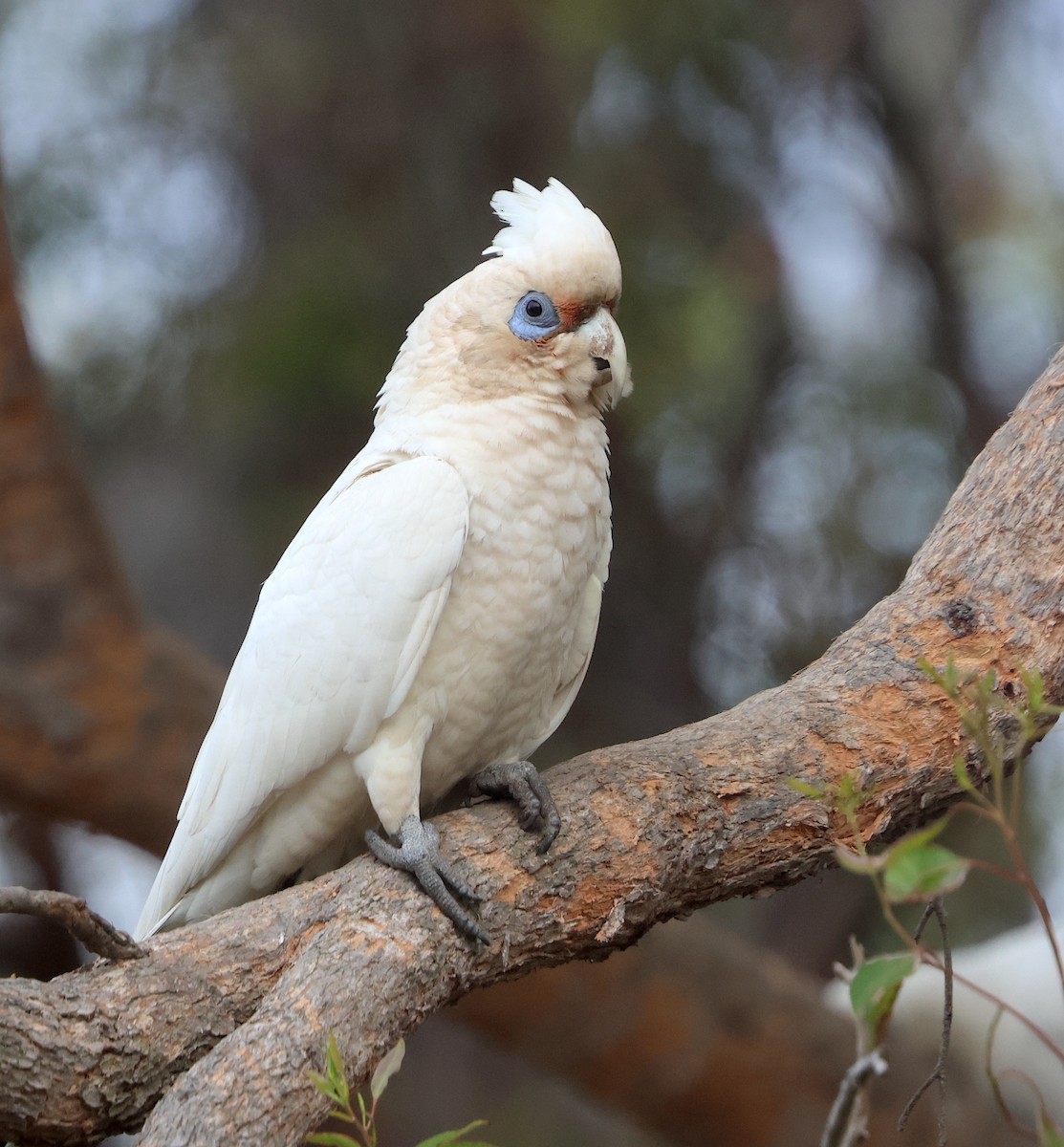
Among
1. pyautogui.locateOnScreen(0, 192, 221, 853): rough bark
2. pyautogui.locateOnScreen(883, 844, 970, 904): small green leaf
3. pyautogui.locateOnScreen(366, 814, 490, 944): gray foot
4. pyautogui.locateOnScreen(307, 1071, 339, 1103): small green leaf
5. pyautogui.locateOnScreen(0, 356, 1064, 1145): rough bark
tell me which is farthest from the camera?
pyautogui.locateOnScreen(0, 192, 221, 853): rough bark

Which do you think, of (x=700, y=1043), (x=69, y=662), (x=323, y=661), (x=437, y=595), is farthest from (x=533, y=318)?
(x=700, y=1043)

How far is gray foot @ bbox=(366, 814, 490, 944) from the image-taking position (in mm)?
1548

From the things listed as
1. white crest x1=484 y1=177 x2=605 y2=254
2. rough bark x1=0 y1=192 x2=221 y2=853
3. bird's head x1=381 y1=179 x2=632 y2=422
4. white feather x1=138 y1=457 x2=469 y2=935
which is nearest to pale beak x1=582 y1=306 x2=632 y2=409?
bird's head x1=381 y1=179 x2=632 y2=422

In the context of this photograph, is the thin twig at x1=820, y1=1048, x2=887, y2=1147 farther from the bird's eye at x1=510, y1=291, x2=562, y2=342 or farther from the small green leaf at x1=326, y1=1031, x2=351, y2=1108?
the bird's eye at x1=510, y1=291, x2=562, y2=342

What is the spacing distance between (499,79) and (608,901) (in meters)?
3.51

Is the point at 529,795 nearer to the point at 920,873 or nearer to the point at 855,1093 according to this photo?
the point at 855,1093

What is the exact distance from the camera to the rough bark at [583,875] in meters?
1.29

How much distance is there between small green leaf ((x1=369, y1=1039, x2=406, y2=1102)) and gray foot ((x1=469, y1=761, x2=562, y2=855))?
1.23ft

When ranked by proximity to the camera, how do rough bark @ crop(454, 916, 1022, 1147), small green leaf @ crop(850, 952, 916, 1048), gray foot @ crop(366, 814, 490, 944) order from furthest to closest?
rough bark @ crop(454, 916, 1022, 1147)
gray foot @ crop(366, 814, 490, 944)
small green leaf @ crop(850, 952, 916, 1048)

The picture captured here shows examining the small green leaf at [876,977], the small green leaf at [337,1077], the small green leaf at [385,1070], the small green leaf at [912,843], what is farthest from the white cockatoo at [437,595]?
the small green leaf at [912,843]

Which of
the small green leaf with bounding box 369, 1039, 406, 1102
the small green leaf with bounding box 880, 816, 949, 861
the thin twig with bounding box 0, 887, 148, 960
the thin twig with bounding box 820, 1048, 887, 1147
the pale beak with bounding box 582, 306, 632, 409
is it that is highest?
the pale beak with bounding box 582, 306, 632, 409

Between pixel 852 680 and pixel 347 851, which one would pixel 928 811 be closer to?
pixel 852 680

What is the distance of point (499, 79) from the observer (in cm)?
443

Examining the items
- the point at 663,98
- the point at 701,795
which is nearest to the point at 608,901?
the point at 701,795
